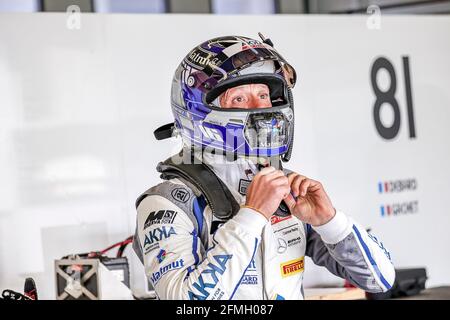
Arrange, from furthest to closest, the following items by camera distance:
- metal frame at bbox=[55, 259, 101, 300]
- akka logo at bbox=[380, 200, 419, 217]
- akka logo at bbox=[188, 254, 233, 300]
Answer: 1. akka logo at bbox=[380, 200, 419, 217]
2. metal frame at bbox=[55, 259, 101, 300]
3. akka logo at bbox=[188, 254, 233, 300]

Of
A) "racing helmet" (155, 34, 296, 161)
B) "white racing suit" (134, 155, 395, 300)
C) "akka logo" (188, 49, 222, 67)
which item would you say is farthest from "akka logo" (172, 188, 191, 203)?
"akka logo" (188, 49, 222, 67)

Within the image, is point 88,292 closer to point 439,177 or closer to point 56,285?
point 56,285

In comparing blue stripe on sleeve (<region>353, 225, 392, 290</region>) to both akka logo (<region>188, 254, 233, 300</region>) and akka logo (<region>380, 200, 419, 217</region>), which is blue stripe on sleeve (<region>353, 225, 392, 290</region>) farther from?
akka logo (<region>380, 200, 419, 217</region>)

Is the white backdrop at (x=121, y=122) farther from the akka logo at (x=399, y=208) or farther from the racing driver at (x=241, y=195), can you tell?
the racing driver at (x=241, y=195)

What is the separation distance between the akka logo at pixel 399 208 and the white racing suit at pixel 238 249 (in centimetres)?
48

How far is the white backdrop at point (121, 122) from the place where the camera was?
5.61 feet

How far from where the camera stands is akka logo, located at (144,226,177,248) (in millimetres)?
1318

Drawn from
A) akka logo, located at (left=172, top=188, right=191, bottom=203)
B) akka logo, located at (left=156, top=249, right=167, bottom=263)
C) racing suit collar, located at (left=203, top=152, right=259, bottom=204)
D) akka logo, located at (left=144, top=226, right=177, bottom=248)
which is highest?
racing suit collar, located at (left=203, top=152, right=259, bottom=204)

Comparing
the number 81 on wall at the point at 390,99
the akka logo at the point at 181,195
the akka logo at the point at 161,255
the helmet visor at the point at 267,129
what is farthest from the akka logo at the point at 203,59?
the number 81 on wall at the point at 390,99

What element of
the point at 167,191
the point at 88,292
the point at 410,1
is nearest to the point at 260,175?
the point at 167,191

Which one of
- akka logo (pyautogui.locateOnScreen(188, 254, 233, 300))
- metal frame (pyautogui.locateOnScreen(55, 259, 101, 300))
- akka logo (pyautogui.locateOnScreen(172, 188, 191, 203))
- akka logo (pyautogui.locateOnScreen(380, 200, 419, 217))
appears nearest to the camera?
akka logo (pyautogui.locateOnScreen(188, 254, 233, 300))

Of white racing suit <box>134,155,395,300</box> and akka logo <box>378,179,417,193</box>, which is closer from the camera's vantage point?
white racing suit <box>134,155,395,300</box>

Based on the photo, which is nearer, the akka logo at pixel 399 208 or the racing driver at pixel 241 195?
the racing driver at pixel 241 195

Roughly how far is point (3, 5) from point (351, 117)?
0.79m
